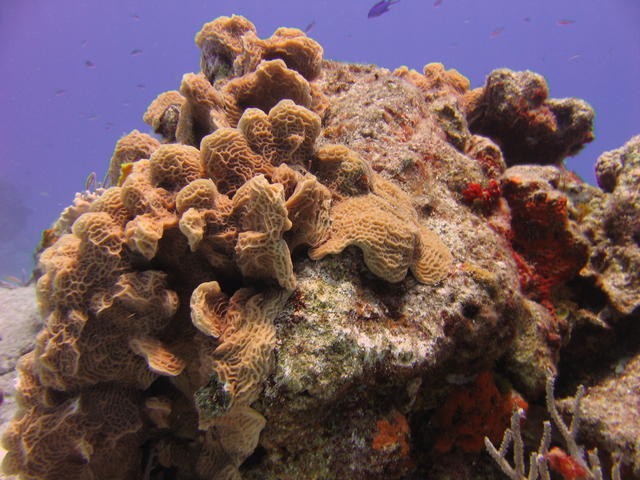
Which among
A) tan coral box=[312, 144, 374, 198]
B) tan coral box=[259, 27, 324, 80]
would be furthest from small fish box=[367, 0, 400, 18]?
tan coral box=[312, 144, 374, 198]

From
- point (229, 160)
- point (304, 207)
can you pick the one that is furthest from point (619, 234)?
point (229, 160)

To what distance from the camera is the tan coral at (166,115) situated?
171 inches

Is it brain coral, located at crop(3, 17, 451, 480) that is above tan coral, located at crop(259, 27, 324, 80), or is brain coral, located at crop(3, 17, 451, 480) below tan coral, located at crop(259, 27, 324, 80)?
below

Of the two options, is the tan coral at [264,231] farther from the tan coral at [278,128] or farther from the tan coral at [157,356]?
the tan coral at [157,356]

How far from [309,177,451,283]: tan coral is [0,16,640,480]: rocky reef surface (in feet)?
0.05

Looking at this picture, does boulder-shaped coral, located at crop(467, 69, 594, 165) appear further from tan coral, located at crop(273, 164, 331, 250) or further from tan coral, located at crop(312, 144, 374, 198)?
tan coral, located at crop(273, 164, 331, 250)

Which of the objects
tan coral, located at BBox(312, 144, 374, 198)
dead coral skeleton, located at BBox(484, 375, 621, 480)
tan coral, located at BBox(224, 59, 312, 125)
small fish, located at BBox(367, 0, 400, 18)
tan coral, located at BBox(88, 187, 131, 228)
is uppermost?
small fish, located at BBox(367, 0, 400, 18)

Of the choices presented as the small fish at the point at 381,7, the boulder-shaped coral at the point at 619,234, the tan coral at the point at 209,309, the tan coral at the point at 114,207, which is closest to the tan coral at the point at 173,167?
the tan coral at the point at 114,207

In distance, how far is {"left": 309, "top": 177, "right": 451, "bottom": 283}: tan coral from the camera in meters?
2.78

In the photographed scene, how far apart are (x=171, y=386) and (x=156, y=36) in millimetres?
176636

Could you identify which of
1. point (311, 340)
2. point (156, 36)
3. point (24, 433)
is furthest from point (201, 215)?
point (156, 36)

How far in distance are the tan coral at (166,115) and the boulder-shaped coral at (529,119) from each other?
16.9 feet

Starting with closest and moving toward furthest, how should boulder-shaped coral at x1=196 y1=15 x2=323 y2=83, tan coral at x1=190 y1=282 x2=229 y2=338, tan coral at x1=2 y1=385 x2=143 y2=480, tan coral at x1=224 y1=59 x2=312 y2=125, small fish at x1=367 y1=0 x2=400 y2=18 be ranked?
tan coral at x1=190 y1=282 x2=229 y2=338, tan coral at x1=2 y1=385 x2=143 y2=480, tan coral at x1=224 y1=59 x2=312 y2=125, boulder-shaped coral at x1=196 y1=15 x2=323 y2=83, small fish at x1=367 y1=0 x2=400 y2=18

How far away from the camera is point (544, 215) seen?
4.12 m
